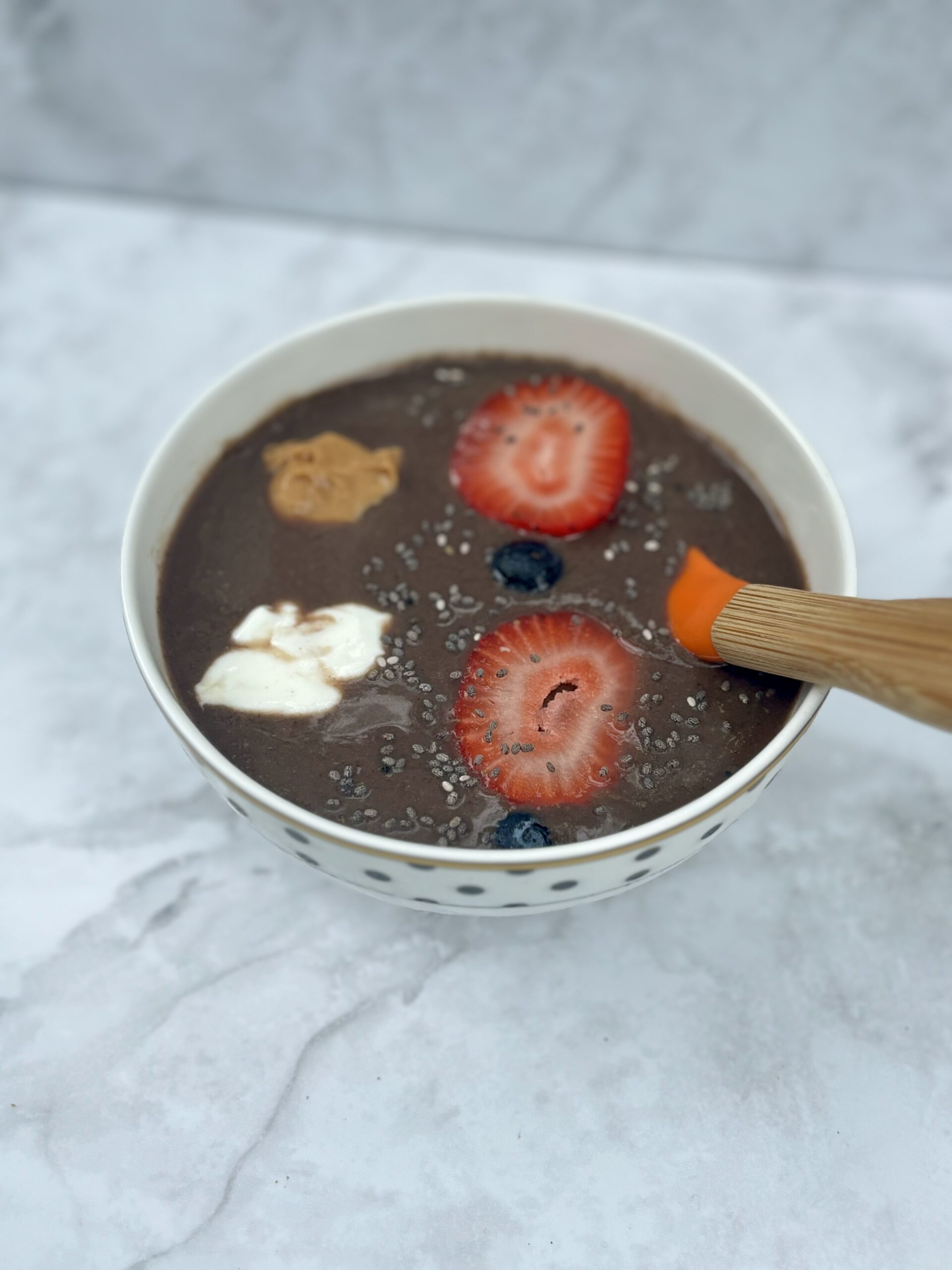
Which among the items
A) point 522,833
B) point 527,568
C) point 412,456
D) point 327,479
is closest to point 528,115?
point 412,456

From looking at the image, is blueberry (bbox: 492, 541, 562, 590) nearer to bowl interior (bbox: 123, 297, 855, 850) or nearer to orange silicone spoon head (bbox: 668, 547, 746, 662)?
orange silicone spoon head (bbox: 668, 547, 746, 662)

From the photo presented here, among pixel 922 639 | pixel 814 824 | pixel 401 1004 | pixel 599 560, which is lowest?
pixel 401 1004

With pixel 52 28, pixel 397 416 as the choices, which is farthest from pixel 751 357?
pixel 52 28

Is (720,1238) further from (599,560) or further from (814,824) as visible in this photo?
(599,560)

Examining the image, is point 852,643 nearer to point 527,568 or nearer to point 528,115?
point 527,568

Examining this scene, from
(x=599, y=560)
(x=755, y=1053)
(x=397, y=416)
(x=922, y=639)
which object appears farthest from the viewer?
(x=397, y=416)

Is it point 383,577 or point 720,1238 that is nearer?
point 720,1238
